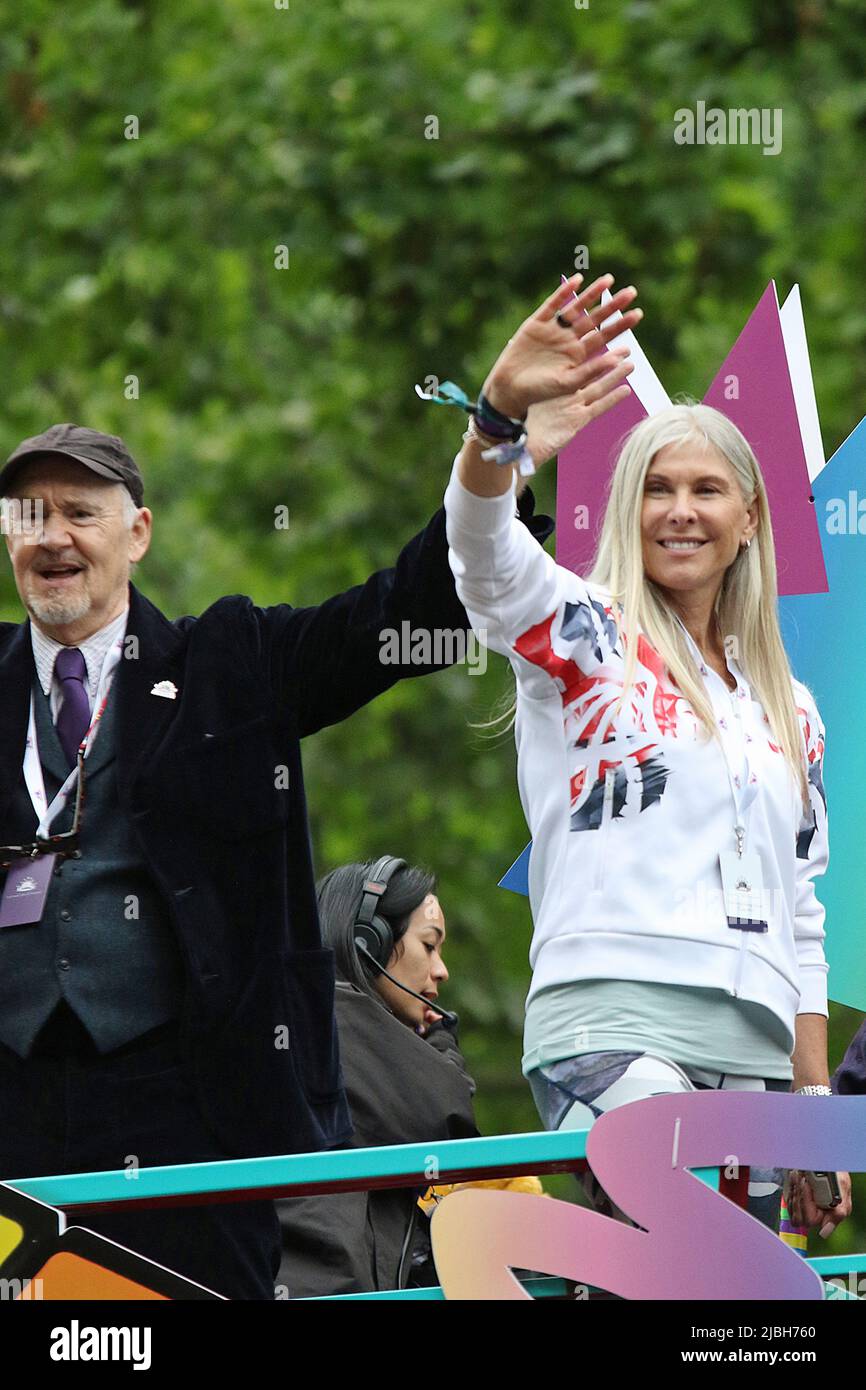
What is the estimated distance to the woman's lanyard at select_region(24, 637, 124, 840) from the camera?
14.6 ft

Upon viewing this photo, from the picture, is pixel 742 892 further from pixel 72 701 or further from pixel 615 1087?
pixel 72 701

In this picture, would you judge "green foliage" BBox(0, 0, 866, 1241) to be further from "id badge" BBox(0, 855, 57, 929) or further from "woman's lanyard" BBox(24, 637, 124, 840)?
"id badge" BBox(0, 855, 57, 929)

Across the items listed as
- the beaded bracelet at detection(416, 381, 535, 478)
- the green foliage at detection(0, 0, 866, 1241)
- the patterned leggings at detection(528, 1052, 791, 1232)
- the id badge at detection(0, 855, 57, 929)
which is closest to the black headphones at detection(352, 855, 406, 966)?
the id badge at detection(0, 855, 57, 929)

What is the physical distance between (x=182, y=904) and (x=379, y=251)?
23.7 ft

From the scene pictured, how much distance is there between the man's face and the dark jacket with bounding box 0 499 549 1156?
0.10 metres

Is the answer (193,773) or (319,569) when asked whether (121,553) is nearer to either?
(193,773)

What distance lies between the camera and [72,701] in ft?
15.1

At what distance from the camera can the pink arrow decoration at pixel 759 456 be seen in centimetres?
493

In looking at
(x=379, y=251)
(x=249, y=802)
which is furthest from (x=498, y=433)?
(x=379, y=251)

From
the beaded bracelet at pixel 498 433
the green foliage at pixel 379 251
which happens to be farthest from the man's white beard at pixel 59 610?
A: the green foliage at pixel 379 251

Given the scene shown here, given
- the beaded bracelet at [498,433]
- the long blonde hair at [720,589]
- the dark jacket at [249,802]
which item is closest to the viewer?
the beaded bracelet at [498,433]

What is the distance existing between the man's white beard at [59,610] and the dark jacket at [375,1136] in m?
1.19

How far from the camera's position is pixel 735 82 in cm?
1034

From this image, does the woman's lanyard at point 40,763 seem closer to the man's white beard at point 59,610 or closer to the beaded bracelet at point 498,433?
the man's white beard at point 59,610
